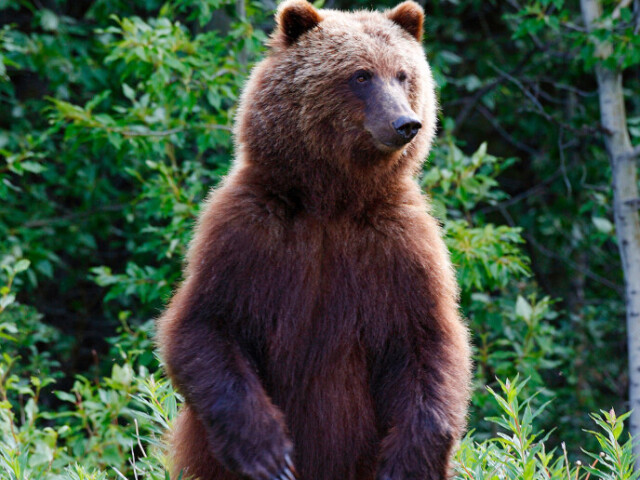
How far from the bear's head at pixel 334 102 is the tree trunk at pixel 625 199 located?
2913 mm

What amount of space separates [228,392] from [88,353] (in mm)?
5634

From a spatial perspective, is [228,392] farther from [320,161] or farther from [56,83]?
[56,83]

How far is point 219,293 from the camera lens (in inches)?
128

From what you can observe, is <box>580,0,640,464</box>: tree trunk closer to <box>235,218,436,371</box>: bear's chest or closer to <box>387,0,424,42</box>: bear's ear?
<box>387,0,424,42</box>: bear's ear

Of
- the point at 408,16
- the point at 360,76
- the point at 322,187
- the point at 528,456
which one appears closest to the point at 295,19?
the point at 360,76

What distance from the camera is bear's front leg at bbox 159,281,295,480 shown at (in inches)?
121

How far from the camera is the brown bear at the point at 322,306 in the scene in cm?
315

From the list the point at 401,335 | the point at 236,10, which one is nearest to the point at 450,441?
the point at 401,335

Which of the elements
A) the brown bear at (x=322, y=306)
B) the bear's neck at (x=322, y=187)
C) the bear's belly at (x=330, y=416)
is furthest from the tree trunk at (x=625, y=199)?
the bear's belly at (x=330, y=416)

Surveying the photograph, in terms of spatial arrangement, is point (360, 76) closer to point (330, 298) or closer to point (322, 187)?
point (322, 187)

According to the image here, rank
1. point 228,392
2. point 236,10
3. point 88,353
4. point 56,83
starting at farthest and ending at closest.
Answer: point 88,353
point 56,83
point 236,10
point 228,392

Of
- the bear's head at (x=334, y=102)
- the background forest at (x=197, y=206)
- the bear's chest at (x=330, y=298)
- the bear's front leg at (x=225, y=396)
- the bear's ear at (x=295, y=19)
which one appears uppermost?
the bear's ear at (x=295, y=19)

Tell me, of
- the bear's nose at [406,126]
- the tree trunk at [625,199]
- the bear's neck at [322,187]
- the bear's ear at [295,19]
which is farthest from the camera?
the tree trunk at [625,199]

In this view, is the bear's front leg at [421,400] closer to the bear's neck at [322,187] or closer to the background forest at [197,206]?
the background forest at [197,206]
